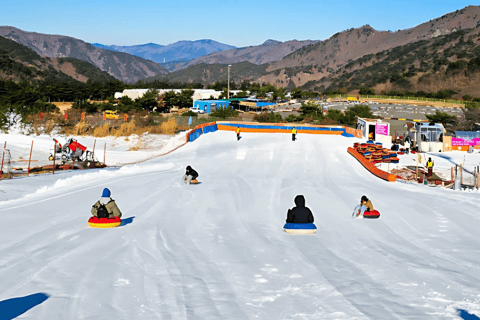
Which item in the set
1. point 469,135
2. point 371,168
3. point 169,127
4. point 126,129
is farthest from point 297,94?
point 371,168

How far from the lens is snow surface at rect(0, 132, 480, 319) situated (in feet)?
27.6

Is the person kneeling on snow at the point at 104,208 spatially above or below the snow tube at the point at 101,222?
above

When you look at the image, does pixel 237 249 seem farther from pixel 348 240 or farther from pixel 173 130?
pixel 173 130

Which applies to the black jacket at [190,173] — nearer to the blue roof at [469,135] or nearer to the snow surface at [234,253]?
the snow surface at [234,253]

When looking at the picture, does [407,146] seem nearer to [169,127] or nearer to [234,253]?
[169,127]

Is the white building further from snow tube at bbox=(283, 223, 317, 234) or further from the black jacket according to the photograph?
snow tube at bbox=(283, 223, 317, 234)

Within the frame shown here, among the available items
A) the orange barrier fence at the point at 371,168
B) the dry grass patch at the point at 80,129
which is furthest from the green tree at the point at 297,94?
the orange barrier fence at the point at 371,168

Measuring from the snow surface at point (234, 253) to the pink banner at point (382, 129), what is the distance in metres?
22.7

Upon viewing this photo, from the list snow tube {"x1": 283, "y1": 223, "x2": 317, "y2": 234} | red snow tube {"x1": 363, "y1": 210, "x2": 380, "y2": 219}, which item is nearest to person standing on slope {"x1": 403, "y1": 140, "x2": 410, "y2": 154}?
red snow tube {"x1": 363, "y1": 210, "x2": 380, "y2": 219}

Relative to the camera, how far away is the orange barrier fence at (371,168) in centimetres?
2764

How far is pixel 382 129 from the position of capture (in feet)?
153

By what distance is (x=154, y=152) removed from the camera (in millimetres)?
41938

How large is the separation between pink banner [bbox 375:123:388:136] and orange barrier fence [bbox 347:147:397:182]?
30.3 feet

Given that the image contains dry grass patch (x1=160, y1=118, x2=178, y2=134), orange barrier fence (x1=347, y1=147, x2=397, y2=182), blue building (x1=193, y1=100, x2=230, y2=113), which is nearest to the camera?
orange barrier fence (x1=347, y1=147, x2=397, y2=182)
